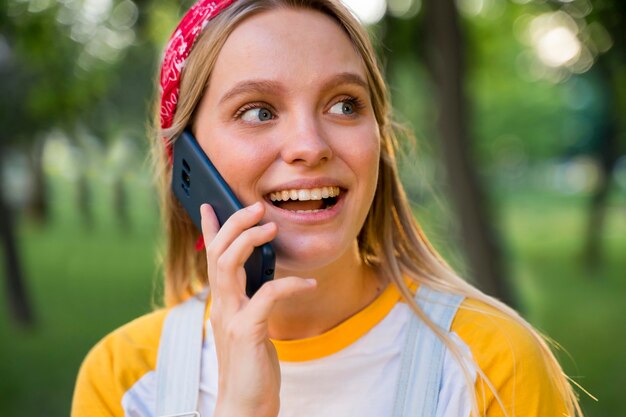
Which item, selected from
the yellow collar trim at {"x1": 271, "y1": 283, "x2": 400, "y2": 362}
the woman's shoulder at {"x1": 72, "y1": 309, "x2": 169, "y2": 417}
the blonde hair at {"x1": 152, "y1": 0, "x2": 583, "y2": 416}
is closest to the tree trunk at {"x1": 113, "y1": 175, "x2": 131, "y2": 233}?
the blonde hair at {"x1": 152, "y1": 0, "x2": 583, "y2": 416}

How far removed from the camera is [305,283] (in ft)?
5.95

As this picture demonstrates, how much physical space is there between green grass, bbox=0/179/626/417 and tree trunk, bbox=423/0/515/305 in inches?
49.4

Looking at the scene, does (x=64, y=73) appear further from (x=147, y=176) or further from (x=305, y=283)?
(x=305, y=283)

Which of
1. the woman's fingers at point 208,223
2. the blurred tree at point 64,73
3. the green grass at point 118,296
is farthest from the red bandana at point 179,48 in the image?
the blurred tree at point 64,73

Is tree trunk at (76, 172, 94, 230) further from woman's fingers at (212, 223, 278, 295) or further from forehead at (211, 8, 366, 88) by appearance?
woman's fingers at (212, 223, 278, 295)

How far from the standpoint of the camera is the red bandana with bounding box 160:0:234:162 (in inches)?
84.7

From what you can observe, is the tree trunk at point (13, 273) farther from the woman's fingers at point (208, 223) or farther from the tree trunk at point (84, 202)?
the tree trunk at point (84, 202)

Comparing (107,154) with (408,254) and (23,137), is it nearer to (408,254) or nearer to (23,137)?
(23,137)

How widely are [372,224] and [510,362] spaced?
0.65m

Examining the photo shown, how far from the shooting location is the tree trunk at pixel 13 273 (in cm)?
1062

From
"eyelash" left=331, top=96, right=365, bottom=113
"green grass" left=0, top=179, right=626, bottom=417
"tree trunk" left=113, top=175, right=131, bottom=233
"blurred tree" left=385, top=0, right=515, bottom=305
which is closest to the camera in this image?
"eyelash" left=331, top=96, right=365, bottom=113

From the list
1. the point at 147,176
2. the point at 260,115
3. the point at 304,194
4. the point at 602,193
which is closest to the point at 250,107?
the point at 260,115

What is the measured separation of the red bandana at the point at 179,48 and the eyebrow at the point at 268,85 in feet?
A: 0.82

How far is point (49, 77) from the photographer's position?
9594 mm
